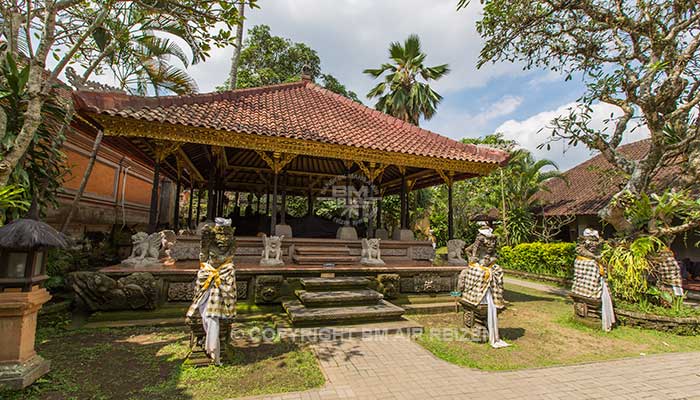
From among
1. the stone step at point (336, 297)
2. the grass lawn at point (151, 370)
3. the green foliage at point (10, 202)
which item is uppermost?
the green foliage at point (10, 202)

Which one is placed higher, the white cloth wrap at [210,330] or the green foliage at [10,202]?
the green foliage at [10,202]

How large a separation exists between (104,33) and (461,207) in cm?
2168

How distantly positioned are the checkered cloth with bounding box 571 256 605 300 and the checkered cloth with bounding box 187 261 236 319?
266 inches

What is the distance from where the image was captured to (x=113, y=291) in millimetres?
5387

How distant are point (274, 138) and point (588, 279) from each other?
7.24m

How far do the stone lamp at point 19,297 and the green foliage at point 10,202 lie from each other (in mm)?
458

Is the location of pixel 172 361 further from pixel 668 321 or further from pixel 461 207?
pixel 461 207

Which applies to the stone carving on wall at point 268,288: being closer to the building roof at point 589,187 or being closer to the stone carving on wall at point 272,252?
the stone carving on wall at point 272,252

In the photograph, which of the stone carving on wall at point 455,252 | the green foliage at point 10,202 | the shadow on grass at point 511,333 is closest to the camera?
the green foliage at point 10,202

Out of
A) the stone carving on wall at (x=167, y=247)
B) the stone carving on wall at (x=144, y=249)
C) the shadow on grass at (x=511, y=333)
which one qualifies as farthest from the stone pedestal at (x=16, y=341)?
the shadow on grass at (x=511, y=333)

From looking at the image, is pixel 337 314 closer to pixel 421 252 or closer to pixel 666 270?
pixel 421 252

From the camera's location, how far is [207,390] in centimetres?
339

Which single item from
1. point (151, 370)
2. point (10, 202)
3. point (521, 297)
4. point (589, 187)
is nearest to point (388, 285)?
point (151, 370)

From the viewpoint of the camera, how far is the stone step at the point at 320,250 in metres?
7.57
